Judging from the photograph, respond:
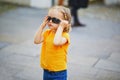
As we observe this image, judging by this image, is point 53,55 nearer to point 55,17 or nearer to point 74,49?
point 55,17

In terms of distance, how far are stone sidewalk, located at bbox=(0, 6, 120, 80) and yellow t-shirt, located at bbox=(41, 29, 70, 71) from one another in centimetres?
173

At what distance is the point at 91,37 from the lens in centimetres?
867

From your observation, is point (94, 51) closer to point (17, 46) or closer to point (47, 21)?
point (17, 46)

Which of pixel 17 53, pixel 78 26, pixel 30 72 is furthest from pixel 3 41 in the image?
pixel 78 26

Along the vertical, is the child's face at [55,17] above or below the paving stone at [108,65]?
above

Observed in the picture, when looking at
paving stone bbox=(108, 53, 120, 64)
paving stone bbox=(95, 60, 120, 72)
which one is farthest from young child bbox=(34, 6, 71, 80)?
paving stone bbox=(108, 53, 120, 64)

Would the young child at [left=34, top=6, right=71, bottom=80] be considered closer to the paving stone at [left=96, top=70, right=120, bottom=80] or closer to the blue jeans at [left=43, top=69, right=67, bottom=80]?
the blue jeans at [left=43, top=69, right=67, bottom=80]

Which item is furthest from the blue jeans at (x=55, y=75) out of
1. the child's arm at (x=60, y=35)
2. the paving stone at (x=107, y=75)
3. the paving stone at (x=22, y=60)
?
the paving stone at (x=22, y=60)

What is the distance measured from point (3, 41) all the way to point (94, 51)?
2120mm

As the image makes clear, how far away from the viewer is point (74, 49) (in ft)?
24.2

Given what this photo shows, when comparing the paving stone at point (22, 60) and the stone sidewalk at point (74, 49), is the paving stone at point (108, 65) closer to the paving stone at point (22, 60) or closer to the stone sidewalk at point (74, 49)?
the stone sidewalk at point (74, 49)

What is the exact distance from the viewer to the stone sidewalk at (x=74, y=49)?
226 inches

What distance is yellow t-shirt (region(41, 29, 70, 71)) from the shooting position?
3.71 m

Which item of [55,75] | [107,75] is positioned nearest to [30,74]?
[107,75]
